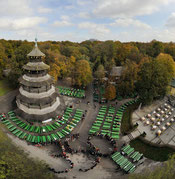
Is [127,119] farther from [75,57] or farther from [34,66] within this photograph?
[75,57]

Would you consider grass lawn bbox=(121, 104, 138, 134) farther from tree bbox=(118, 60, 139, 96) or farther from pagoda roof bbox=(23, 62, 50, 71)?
pagoda roof bbox=(23, 62, 50, 71)

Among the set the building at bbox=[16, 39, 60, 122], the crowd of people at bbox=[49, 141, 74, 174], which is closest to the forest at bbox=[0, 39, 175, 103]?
the building at bbox=[16, 39, 60, 122]

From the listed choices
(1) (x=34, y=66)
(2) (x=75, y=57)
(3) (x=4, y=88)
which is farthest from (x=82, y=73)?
(3) (x=4, y=88)

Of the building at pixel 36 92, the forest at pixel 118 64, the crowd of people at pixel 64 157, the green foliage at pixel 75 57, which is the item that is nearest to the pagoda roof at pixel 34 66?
the building at pixel 36 92

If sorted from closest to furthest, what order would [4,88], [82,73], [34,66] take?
[34,66] < [4,88] < [82,73]

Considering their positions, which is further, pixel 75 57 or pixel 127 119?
pixel 75 57

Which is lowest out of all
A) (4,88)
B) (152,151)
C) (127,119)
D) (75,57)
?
(152,151)

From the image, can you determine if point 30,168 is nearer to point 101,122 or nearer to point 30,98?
point 30,98

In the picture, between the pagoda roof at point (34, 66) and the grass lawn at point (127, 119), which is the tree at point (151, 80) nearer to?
the grass lawn at point (127, 119)
